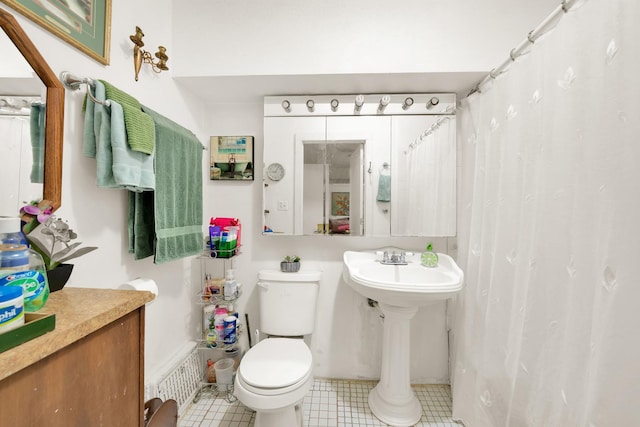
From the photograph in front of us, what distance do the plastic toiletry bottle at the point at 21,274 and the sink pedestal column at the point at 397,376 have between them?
1.40 metres

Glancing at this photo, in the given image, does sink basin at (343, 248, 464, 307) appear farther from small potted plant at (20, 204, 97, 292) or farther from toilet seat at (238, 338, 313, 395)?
small potted plant at (20, 204, 97, 292)

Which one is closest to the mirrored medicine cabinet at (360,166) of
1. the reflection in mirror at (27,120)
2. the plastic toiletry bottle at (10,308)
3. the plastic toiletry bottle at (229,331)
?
the plastic toiletry bottle at (229,331)

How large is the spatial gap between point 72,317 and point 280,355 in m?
1.00

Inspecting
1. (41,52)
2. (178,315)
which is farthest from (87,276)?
(41,52)

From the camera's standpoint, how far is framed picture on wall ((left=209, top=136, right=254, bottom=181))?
1786 millimetres

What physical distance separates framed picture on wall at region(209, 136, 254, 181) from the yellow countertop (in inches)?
45.2

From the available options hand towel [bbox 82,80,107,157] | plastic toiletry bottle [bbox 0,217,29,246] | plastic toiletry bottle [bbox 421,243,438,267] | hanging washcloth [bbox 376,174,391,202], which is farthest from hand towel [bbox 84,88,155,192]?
plastic toiletry bottle [bbox 421,243,438,267]

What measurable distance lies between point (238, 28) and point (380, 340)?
6.80 ft

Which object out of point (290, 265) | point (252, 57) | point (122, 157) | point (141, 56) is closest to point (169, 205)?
point (122, 157)

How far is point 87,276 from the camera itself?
39.8 inches

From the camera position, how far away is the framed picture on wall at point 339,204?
171cm

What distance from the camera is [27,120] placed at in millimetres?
776

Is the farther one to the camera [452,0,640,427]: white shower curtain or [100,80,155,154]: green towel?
[100,80,155,154]: green towel

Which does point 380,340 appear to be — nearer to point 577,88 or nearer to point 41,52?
point 577,88
